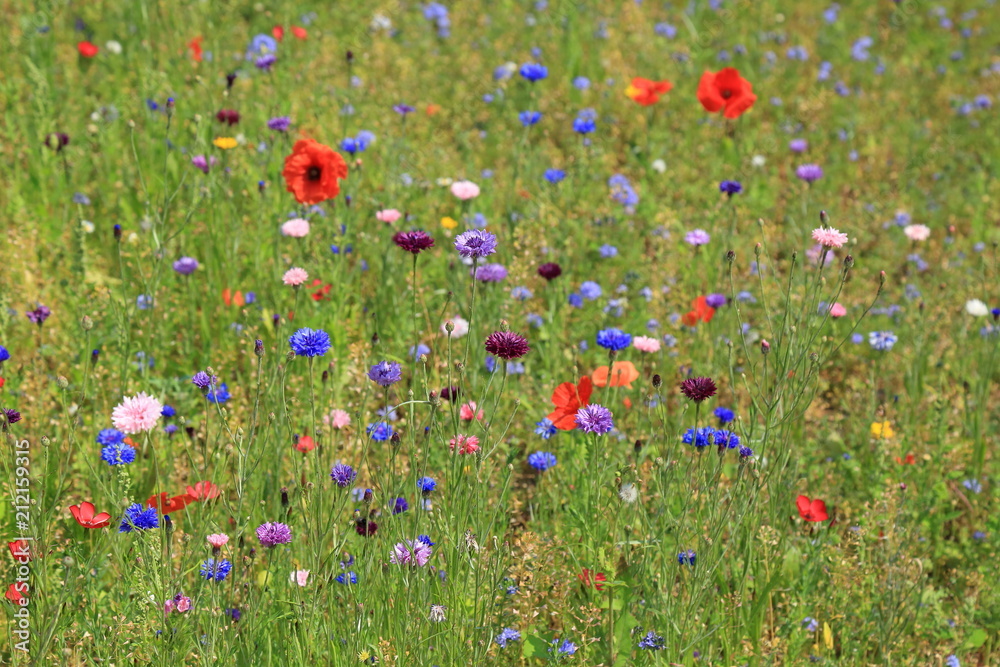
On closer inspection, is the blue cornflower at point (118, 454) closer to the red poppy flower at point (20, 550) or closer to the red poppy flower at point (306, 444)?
the red poppy flower at point (20, 550)

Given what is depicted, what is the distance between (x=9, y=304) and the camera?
3109 millimetres

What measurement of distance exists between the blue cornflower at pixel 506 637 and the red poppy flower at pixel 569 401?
1.64 feet

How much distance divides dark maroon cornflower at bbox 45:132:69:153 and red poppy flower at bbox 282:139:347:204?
3.34ft

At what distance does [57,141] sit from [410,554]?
9.22 feet

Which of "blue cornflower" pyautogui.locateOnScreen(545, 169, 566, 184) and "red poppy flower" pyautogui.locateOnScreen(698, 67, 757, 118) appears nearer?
"red poppy flower" pyautogui.locateOnScreen(698, 67, 757, 118)

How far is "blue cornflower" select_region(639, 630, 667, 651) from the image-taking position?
6.40ft

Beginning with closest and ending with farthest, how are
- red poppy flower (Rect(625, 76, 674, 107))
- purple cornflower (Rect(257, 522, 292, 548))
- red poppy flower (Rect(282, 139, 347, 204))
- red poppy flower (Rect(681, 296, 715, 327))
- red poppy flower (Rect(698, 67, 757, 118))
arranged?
purple cornflower (Rect(257, 522, 292, 548)) < red poppy flower (Rect(282, 139, 347, 204)) < red poppy flower (Rect(681, 296, 715, 327)) < red poppy flower (Rect(698, 67, 757, 118)) < red poppy flower (Rect(625, 76, 674, 107))

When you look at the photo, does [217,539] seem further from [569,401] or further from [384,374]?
[569,401]

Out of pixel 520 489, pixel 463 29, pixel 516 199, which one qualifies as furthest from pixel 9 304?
pixel 463 29

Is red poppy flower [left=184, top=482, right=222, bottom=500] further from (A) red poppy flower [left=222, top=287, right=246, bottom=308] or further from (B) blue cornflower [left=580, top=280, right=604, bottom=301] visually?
(B) blue cornflower [left=580, top=280, right=604, bottom=301]

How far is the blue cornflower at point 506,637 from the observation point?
196 centimetres

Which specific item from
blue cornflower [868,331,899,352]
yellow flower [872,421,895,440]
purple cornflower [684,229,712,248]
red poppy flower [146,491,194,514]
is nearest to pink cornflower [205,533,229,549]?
red poppy flower [146,491,194,514]

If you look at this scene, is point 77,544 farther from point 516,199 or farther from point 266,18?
point 266,18

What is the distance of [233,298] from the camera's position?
3115 mm
